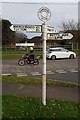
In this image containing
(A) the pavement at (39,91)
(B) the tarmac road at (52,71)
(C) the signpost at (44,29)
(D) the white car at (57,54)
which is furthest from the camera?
(D) the white car at (57,54)

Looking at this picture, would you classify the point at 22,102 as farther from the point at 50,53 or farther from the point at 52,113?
the point at 50,53

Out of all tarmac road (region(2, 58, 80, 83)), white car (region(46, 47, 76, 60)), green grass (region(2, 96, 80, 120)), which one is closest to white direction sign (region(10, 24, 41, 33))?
A: green grass (region(2, 96, 80, 120))

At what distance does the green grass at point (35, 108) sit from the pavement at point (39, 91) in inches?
26.2

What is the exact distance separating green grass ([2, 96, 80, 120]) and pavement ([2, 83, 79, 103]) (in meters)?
0.67

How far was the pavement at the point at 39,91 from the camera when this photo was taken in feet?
28.1

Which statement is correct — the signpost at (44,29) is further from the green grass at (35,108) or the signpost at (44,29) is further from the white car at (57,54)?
the white car at (57,54)

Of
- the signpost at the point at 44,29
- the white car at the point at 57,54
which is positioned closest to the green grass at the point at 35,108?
the signpost at the point at 44,29

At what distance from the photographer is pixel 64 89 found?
9.89 metres

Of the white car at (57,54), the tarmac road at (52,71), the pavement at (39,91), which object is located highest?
the white car at (57,54)

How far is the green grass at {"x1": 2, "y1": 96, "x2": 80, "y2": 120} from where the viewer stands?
21.3 ft

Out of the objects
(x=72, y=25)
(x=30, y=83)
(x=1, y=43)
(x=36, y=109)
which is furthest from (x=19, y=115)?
(x=72, y=25)

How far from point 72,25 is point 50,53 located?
38.1 meters

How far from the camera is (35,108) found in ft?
23.1

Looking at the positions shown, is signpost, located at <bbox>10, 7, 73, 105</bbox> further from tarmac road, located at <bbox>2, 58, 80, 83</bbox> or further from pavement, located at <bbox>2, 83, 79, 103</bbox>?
tarmac road, located at <bbox>2, 58, 80, 83</bbox>
